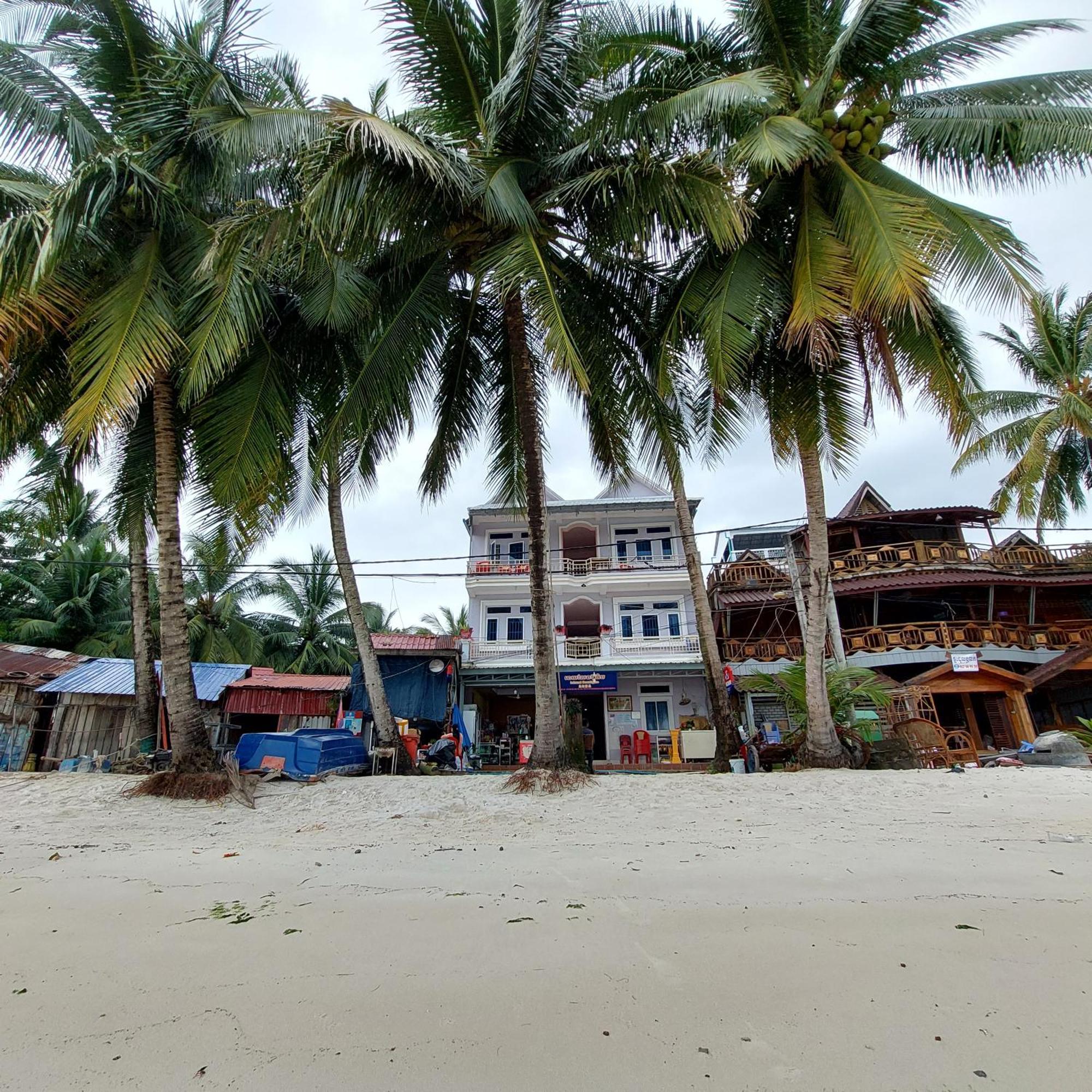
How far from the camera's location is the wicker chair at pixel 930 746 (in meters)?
10.2

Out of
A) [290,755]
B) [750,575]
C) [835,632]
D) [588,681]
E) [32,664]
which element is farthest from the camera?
[750,575]

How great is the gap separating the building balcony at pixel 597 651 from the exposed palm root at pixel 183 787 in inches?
510

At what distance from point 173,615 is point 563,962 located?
818 cm

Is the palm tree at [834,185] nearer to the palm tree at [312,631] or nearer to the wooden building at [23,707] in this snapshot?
the wooden building at [23,707]

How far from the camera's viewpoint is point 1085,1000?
7.32 ft

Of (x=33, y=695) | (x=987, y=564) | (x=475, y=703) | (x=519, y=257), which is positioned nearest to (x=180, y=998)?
(x=519, y=257)

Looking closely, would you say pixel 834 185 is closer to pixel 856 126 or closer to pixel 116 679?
pixel 856 126

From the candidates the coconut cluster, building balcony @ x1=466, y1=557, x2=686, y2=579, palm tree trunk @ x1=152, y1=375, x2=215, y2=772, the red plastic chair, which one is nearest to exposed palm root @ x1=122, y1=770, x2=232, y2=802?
palm tree trunk @ x1=152, y1=375, x2=215, y2=772

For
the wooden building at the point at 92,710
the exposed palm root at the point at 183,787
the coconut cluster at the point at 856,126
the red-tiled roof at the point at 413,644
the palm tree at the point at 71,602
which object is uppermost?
the coconut cluster at the point at 856,126

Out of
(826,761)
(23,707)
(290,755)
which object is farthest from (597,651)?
(23,707)

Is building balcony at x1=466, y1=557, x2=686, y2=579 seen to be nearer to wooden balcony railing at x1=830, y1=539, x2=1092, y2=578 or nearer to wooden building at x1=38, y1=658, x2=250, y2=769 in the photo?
wooden balcony railing at x1=830, y1=539, x2=1092, y2=578

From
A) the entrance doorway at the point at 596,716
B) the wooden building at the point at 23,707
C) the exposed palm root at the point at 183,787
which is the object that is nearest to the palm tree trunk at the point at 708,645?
the exposed palm root at the point at 183,787

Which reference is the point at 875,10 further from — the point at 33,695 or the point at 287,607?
the point at 287,607

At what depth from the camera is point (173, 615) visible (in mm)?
8711
